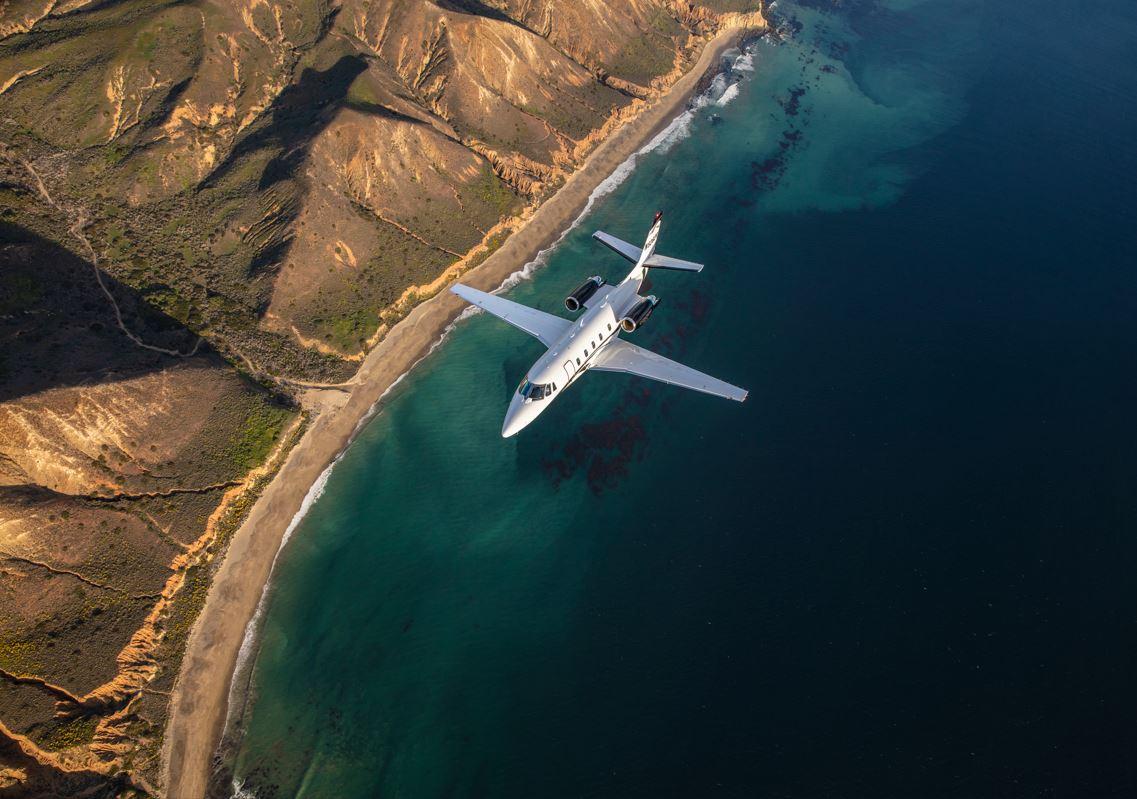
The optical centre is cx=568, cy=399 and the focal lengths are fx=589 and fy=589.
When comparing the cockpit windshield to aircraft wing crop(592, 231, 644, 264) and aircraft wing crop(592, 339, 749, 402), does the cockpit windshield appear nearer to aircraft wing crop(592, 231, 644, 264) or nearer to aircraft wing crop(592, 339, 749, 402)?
aircraft wing crop(592, 339, 749, 402)

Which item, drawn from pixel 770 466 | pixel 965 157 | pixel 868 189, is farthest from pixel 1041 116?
pixel 770 466

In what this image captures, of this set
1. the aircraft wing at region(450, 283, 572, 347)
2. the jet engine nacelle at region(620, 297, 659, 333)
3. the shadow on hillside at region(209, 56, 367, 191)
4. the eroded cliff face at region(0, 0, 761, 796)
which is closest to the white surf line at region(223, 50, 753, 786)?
the eroded cliff face at region(0, 0, 761, 796)

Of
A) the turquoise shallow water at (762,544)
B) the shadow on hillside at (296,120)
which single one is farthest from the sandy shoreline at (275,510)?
the shadow on hillside at (296,120)

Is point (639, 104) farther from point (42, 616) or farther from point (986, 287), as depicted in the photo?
point (42, 616)

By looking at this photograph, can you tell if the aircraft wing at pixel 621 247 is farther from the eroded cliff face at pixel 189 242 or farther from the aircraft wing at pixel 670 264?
the eroded cliff face at pixel 189 242

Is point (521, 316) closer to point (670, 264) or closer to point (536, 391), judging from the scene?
point (536, 391)
